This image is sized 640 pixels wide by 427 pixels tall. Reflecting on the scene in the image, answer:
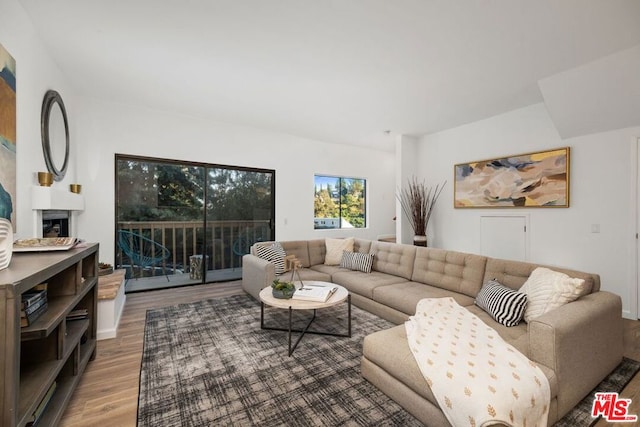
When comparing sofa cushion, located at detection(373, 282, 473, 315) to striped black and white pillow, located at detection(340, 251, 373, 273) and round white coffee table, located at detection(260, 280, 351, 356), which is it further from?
striped black and white pillow, located at detection(340, 251, 373, 273)

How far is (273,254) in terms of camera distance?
363cm

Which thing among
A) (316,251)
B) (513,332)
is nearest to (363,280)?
(316,251)

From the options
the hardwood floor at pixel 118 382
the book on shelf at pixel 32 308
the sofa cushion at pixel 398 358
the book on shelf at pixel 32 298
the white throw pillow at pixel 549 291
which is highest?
the book on shelf at pixel 32 298

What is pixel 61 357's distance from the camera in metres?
1.44

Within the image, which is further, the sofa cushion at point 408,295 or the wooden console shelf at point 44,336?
the sofa cushion at point 408,295

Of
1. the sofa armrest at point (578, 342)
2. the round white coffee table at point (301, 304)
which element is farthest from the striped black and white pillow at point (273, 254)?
the sofa armrest at point (578, 342)

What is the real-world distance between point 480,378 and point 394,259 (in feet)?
7.17

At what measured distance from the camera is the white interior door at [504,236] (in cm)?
380

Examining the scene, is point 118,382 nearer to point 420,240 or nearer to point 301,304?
point 301,304

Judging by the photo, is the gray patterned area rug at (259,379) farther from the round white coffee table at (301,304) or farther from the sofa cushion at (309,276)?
the sofa cushion at (309,276)

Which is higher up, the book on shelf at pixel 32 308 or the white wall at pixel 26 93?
the white wall at pixel 26 93

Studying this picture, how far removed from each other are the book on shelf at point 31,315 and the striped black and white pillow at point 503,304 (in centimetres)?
272

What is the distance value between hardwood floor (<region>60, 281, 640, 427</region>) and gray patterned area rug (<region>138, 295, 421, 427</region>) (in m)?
0.08

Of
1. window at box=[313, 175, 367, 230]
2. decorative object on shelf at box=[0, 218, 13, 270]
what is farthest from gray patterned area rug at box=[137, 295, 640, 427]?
window at box=[313, 175, 367, 230]
